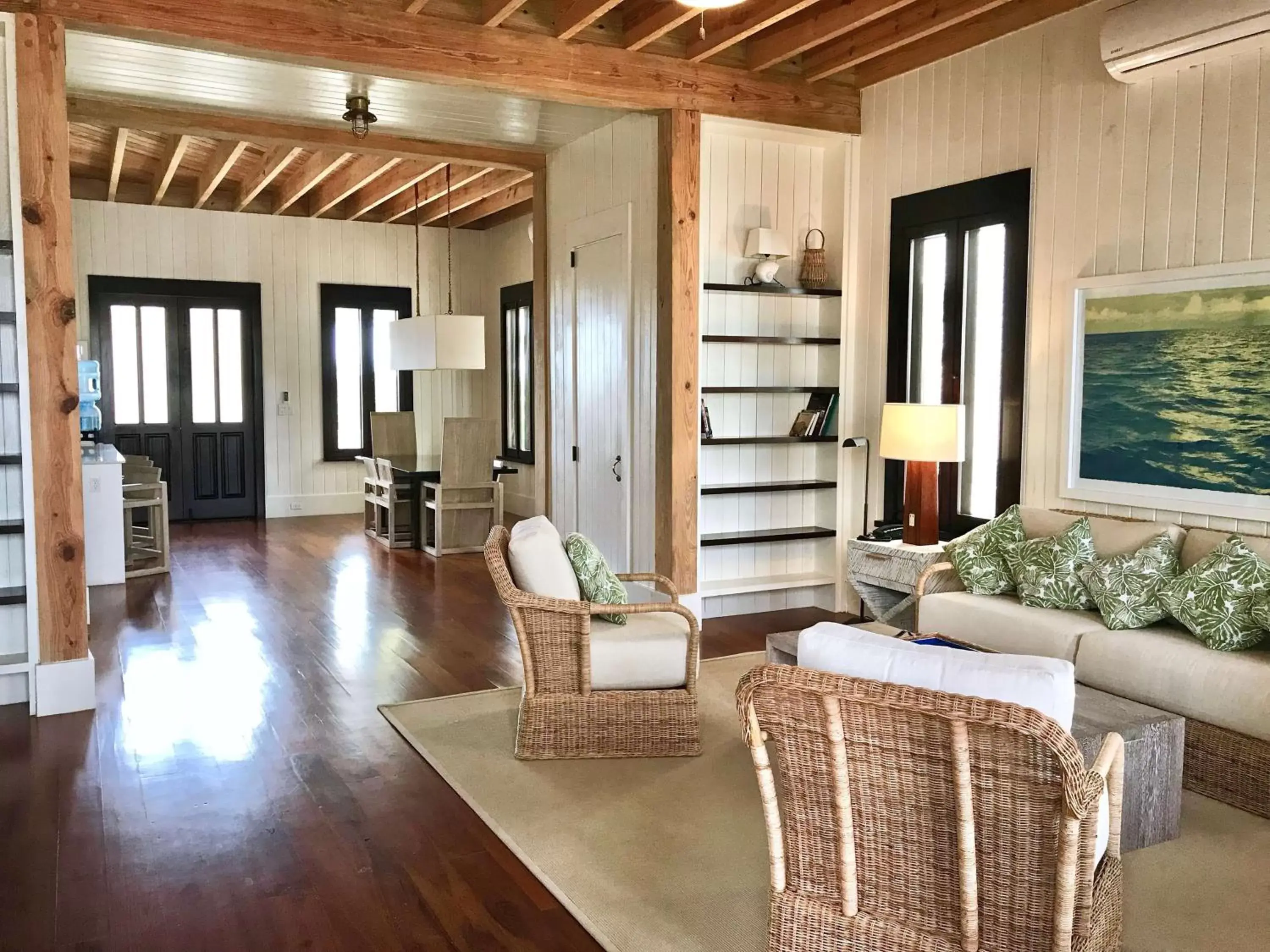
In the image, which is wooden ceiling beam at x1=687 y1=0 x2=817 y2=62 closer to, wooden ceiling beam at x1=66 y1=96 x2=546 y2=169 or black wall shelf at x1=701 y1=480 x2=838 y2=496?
wooden ceiling beam at x1=66 y1=96 x2=546 y2=169

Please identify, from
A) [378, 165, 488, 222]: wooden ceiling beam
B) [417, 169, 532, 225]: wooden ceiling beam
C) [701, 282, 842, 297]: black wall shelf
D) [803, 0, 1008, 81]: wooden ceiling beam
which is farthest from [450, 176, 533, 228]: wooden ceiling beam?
[803, 0, 1008, 81]: wooden ceiling beam

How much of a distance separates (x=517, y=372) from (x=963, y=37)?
6.82 m

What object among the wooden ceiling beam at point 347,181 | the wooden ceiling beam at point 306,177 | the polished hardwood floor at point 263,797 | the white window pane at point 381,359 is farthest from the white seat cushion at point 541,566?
the white window pane at point 381,359

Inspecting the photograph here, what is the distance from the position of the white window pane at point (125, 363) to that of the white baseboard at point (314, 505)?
1562 mm

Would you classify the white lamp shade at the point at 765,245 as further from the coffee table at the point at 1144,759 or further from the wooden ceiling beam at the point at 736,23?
the coffee table at the point at 1144,759

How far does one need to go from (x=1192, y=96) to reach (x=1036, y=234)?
3.03 ft

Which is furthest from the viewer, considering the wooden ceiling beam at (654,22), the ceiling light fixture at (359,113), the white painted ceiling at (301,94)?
the ceiling light fixture at (359,113)

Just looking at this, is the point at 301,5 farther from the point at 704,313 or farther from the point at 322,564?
the point at 322,564

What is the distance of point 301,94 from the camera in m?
5.82

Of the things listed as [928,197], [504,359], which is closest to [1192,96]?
[928,197]

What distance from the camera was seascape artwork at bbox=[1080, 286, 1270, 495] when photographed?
13.6ft

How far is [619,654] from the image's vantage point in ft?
12.5

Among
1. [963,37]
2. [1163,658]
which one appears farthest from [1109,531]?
[963,37]

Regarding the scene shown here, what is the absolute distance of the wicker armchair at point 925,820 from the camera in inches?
76.4
